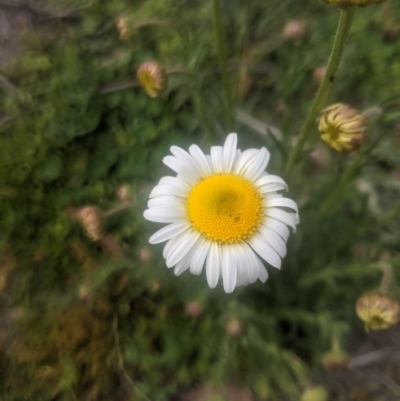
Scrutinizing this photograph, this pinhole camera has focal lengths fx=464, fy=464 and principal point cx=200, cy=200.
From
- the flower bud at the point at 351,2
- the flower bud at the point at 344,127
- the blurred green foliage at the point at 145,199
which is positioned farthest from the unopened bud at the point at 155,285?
the flower bud at the point at 351,2

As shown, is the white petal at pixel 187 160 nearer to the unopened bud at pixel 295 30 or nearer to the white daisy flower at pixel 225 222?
the white daisy flower at pixel 225 222

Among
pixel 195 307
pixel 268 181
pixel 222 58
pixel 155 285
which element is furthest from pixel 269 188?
pixel 155 285

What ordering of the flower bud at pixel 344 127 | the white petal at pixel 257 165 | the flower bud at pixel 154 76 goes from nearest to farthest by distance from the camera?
the flower bud at pixel 344 127, the white petal at pixel 257 165, the flower bud at pixel 154 76

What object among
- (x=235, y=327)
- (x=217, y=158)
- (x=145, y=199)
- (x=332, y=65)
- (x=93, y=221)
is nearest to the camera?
(x=332, y=65)

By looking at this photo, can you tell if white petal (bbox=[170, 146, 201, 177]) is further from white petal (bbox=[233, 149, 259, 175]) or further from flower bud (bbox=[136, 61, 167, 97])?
flower bud (bbox=[136, 61, 167, 97])

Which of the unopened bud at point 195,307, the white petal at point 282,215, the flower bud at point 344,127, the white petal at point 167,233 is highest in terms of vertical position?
the flower bud at point 344,127

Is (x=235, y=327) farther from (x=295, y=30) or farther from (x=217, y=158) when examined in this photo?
(x=295, y=30)

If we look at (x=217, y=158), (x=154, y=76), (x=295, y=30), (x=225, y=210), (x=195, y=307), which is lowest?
(x=195, y=307)
